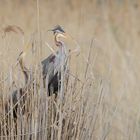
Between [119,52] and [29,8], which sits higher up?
[29,8]

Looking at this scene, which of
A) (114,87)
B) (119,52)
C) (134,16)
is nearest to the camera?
(114,87)

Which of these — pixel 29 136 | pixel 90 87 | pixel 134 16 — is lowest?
pixel 29 136

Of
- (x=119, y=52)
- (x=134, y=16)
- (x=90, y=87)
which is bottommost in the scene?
(x=90, y=87)

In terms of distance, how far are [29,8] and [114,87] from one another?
1466 mm

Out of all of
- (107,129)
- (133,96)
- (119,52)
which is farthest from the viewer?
(119,52)

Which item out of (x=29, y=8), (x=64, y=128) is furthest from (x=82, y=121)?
(x=29, y=8)

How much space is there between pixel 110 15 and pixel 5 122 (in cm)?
342

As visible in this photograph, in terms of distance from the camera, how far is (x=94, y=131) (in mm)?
1436

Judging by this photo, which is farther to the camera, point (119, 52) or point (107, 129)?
point (119, 52)

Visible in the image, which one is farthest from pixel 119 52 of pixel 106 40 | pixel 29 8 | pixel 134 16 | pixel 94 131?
pixel 94 131

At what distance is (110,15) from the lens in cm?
468

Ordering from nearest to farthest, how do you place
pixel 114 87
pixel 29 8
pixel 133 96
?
1. pixel 133 96
2. pixel 114 87
3. pixel 29 8

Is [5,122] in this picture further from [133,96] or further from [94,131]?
[133,96]

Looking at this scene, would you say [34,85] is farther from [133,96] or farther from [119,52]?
[119,52]
